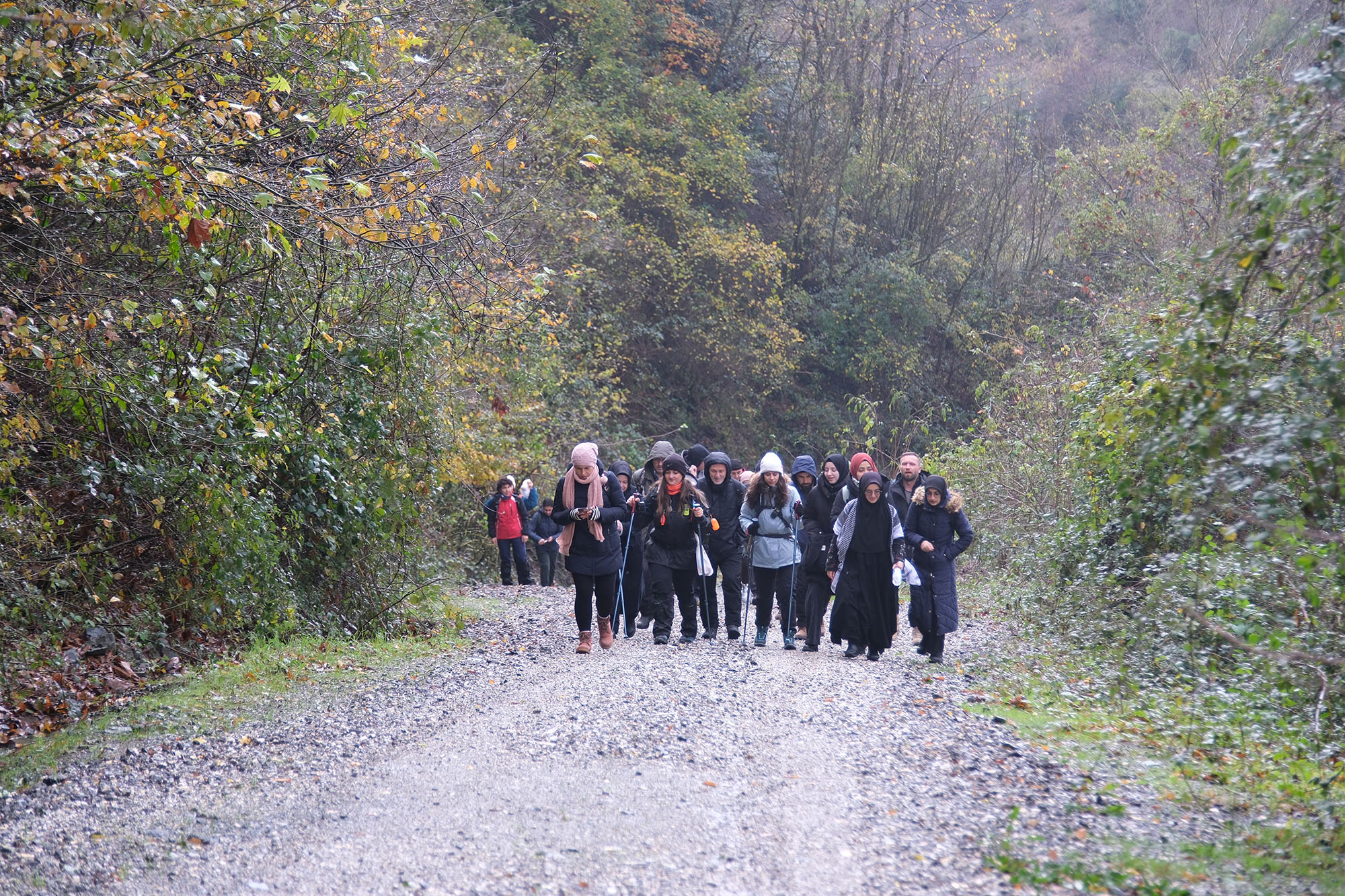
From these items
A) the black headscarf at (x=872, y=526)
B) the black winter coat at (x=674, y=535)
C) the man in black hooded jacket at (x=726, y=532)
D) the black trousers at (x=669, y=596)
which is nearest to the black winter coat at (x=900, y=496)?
the black headscarf at (x=872, y=526)

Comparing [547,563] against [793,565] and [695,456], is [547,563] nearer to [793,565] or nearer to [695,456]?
[695,456]

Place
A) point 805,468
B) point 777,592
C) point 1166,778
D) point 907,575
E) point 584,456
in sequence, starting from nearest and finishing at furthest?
point 1166,778
point 584,456
point 907,575
point 777,592
point 805,468

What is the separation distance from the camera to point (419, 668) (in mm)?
10797

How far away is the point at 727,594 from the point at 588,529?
2077mm

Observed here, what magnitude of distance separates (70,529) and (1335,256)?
30.2 feet

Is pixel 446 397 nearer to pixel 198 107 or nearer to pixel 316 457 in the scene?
pixel 316 457

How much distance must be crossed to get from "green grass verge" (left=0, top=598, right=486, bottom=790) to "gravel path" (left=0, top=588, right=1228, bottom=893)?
0.77 feet

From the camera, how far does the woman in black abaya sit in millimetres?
11492

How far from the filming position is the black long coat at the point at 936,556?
11.5 meters

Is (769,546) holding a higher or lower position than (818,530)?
lower

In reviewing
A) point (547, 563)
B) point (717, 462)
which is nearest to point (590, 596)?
point (717, 462)

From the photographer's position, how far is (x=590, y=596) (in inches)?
453

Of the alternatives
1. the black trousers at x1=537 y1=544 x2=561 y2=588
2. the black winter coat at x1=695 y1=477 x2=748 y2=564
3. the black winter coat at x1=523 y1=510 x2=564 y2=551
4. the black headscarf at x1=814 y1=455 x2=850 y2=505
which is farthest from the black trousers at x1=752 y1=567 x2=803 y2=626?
the black winter coat at x1=523 y1=510 x2=564 y2=551

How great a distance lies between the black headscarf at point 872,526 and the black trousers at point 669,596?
1.89 meters
